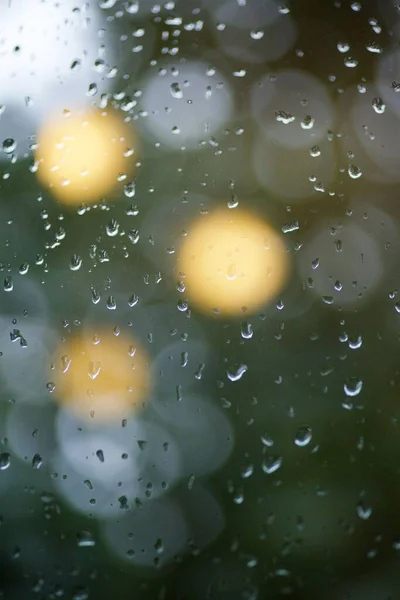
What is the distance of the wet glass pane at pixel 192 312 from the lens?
0.91 meters

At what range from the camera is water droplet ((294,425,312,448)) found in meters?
0.95

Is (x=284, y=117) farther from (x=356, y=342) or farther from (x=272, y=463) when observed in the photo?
(x=272, y=463)

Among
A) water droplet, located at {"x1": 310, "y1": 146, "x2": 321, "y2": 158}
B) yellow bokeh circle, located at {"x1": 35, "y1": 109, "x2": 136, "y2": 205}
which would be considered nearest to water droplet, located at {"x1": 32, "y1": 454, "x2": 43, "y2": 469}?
yellow bokeh circle, located at {"x1": 35, "y1": 109, "x2": 136, "y2": 205}

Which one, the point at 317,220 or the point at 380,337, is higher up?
the point at 317,220

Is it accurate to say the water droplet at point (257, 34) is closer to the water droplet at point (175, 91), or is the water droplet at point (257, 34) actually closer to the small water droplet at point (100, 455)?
the water droplet at point (175, 91)

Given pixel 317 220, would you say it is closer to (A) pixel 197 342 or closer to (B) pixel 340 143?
(B) pixel 340 143

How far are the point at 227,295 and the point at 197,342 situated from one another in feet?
0.26

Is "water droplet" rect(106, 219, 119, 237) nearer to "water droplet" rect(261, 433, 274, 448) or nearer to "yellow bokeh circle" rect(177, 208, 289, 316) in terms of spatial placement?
"yellow bokeh circle" rect(177, 208, 289, 316)

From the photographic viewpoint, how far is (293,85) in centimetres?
102

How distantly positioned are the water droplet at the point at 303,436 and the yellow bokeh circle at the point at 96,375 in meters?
0.24

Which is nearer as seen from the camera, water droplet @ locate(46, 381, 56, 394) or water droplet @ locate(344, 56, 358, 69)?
water droplet @ locate(46, 381, 56, 394)

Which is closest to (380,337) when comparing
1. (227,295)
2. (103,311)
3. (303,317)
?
(303,317)

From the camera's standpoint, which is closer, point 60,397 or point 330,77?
point 60,397

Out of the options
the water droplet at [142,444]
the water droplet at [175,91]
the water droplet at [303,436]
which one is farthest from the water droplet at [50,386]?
the water droplet at [175,91]
